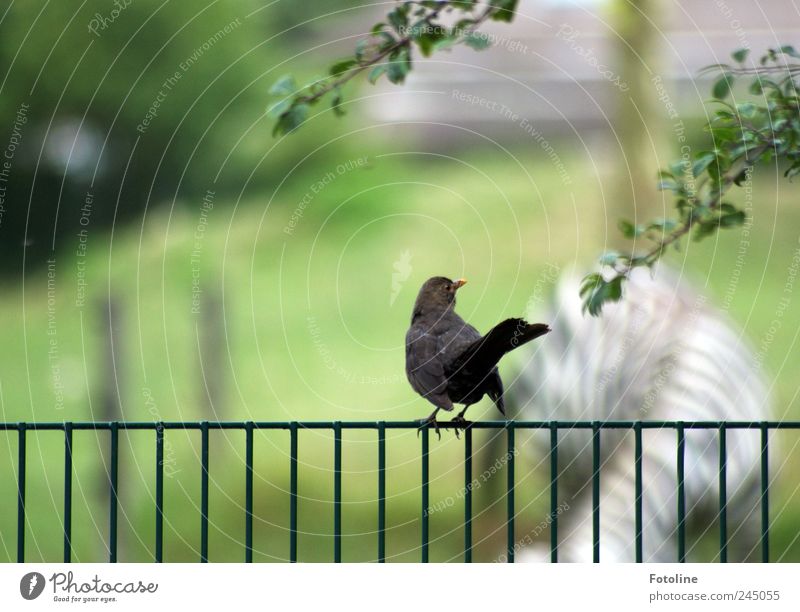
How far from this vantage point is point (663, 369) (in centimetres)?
624

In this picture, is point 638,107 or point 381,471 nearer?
point 381,471

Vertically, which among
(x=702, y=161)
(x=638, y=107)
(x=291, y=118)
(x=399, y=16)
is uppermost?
(x=638, y=107)

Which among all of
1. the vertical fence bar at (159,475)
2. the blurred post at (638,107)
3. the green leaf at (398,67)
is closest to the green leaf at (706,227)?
the green leaf at (398,67)

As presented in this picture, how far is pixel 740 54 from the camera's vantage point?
10.8 ft

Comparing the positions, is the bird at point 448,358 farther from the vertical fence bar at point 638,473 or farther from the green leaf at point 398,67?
the green leaf at point 398,67

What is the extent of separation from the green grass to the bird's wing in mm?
3386

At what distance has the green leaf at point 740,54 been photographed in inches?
129

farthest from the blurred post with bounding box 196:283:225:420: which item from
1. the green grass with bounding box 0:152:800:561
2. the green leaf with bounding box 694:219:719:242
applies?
the green leaf with bounding box 694:219:719:242

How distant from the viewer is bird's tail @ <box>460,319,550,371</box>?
8.80 feet

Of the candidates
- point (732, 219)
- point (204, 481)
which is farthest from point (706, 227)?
point (204, 481)

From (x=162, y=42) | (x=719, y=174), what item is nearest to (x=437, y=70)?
(x=162, y=42)

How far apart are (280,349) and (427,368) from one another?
6490 millimetres

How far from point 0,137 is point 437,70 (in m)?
3.09

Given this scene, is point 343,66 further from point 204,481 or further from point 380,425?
point 204,481
